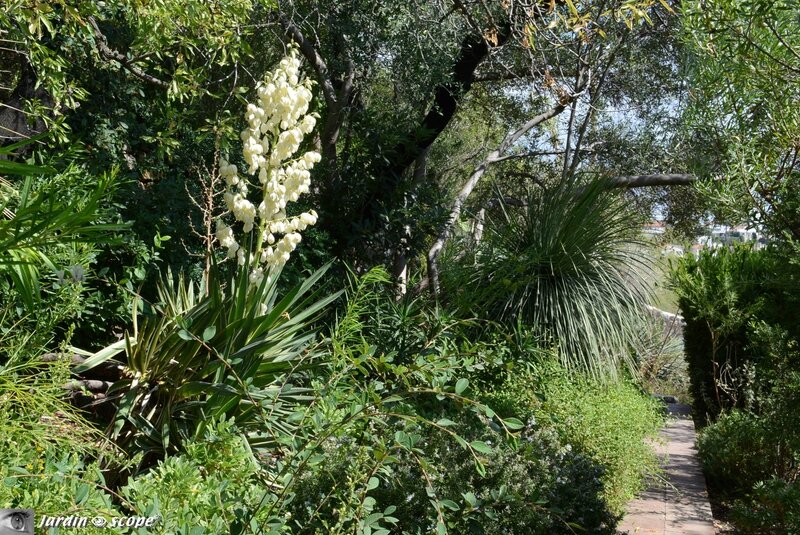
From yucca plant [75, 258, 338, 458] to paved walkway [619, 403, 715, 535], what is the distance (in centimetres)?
225

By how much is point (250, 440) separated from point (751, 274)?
249 inches

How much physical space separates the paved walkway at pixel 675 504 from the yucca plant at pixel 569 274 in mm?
1036

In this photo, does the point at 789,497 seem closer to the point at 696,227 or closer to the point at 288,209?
the point at 288,209

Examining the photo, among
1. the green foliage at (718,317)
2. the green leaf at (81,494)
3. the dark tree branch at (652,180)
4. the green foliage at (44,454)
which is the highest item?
the dark tree branch at (652,180)

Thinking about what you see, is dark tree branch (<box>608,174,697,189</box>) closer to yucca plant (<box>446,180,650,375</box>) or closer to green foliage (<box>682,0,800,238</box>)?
yucca plant (<box>446,180,650,375</box>)

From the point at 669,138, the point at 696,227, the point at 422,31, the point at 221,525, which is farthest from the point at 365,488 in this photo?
the point at 696,227

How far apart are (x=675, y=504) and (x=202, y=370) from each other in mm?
3610

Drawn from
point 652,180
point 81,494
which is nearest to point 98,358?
point 81,494

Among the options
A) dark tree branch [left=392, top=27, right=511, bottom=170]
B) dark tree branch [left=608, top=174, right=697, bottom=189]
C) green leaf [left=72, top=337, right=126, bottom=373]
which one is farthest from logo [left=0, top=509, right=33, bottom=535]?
dark tree branch [left=608, top=174, right=697, bottom=189]

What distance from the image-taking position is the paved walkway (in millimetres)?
5374

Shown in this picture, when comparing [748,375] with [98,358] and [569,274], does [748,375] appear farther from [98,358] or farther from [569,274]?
[98,358]

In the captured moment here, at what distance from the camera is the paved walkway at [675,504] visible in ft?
17.6

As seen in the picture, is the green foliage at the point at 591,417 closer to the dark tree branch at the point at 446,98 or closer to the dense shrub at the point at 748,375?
the dense shrub at the point at 748,375

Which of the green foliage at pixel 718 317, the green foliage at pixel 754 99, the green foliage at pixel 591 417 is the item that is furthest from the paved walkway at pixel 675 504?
the green foliage at pixel 754 99
